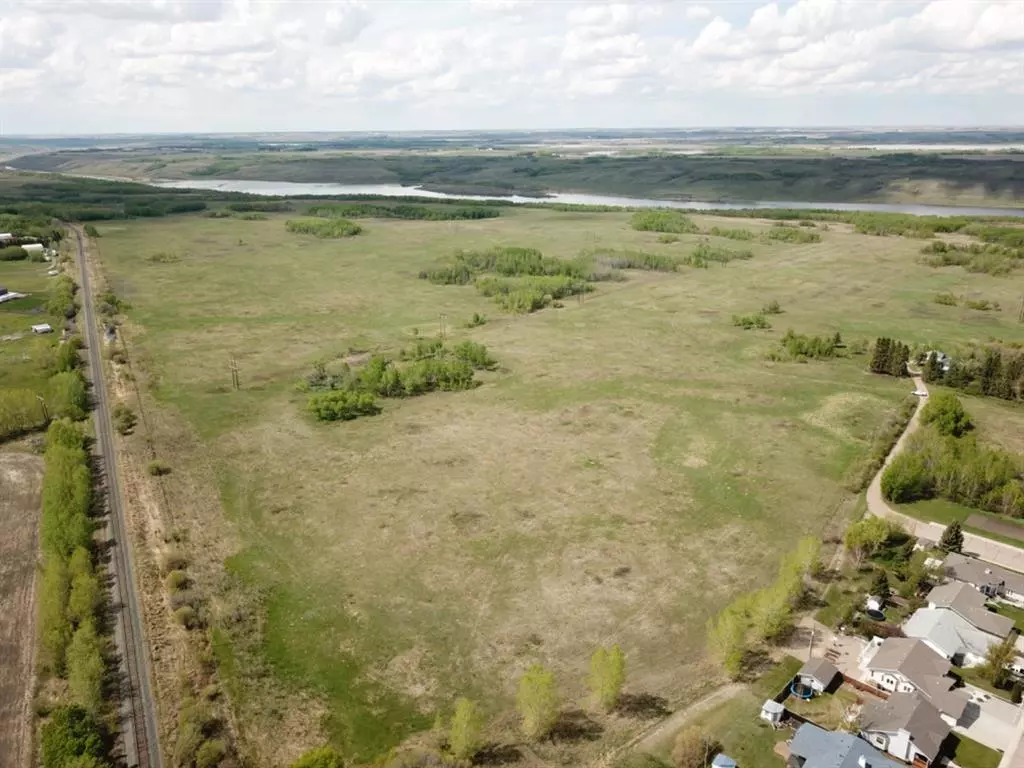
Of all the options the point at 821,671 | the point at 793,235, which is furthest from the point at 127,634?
the point at 793,235

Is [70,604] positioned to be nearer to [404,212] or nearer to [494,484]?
[494,484]

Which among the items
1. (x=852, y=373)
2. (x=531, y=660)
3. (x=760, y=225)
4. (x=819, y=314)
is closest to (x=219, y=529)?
(x=531, y=660)

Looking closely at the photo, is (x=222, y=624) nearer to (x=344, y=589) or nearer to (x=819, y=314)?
(x=344, y=589)

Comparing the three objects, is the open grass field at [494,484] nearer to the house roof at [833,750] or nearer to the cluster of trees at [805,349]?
the cluster of trees at [805,349]

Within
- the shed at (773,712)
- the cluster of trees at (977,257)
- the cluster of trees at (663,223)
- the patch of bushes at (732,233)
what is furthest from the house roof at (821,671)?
the cluster of trees at (663,223)

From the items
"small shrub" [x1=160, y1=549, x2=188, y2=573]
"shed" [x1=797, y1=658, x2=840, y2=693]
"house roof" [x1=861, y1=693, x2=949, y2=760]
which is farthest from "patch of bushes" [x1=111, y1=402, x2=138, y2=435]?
"house roof" [x1=861, y1=693, x2=949, y2=760]
